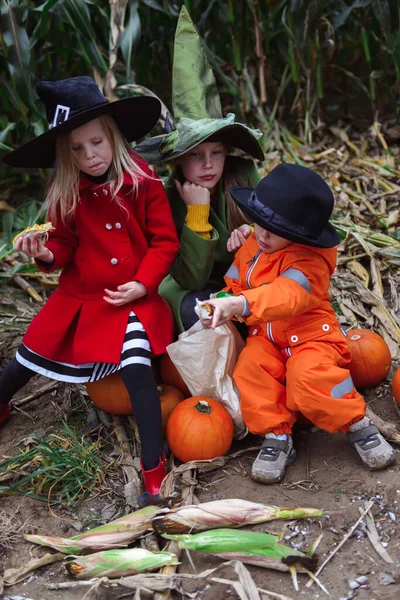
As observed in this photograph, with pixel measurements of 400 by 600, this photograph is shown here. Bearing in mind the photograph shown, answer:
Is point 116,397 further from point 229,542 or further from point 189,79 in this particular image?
point 189,79

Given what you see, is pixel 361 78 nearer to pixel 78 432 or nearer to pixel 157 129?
pixel 157 129

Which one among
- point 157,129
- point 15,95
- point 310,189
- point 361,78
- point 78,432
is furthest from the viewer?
point 361,78

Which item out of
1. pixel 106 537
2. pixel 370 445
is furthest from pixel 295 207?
pixel 106 537

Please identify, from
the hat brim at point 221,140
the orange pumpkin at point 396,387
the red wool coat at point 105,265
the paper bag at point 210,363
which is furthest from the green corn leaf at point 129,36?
the orange pumpkin at point 396,387

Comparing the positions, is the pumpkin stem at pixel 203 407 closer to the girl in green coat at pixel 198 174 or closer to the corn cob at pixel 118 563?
the girl in green coat at pixel 198 174

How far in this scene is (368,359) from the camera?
2.79 m

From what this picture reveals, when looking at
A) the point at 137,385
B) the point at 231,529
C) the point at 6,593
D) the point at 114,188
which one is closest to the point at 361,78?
the point at 114,188

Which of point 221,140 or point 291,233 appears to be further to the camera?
point 221,140

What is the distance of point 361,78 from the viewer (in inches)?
219

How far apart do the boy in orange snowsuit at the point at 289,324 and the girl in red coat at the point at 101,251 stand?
343 millimetres

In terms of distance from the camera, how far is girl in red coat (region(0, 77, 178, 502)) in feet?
8.23

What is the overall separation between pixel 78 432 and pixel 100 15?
285 centimetres

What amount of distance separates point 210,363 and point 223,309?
56 centimetres

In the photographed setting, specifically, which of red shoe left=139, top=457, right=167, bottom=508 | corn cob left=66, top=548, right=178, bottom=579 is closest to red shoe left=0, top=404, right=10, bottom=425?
red shoe left=139, top=457, right=167, bottom=508
